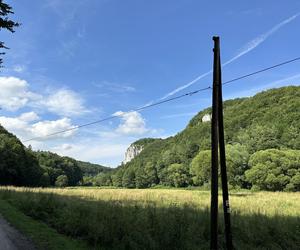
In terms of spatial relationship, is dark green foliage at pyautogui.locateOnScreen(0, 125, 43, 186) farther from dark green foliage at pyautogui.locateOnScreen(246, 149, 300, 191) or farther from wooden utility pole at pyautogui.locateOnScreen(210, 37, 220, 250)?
wooden utility pole at pyautogui.locateOnScreen(210, 37, 220, 250)

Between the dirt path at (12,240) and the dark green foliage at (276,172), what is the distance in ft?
201

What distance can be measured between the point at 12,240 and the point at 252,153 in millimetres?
90378

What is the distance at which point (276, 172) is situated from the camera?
68.4 meters

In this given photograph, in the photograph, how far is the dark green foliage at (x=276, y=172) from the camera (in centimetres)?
6819

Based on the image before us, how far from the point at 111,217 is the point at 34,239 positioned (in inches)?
115

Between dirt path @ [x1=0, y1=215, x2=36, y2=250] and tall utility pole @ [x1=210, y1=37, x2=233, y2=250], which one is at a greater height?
tall utility pole @ [x1=210, y1=37, x2=233, y2=250]

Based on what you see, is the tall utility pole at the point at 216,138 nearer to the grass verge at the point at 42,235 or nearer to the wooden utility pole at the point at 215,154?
the wooden utility pole at the point at 215,154

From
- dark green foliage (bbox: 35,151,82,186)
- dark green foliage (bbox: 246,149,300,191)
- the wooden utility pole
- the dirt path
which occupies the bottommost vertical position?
the dirt path

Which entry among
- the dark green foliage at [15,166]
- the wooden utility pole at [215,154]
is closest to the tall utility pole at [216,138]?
the wooden utility pole at [215,154]

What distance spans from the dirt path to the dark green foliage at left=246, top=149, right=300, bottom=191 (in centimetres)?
6122

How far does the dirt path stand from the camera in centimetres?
1049

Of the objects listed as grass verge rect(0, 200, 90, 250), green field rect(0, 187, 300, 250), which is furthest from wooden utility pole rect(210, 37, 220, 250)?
grass verge rect(0, 200, 90, 250)

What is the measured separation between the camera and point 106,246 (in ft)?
37.6

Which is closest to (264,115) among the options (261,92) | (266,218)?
(261,92)
